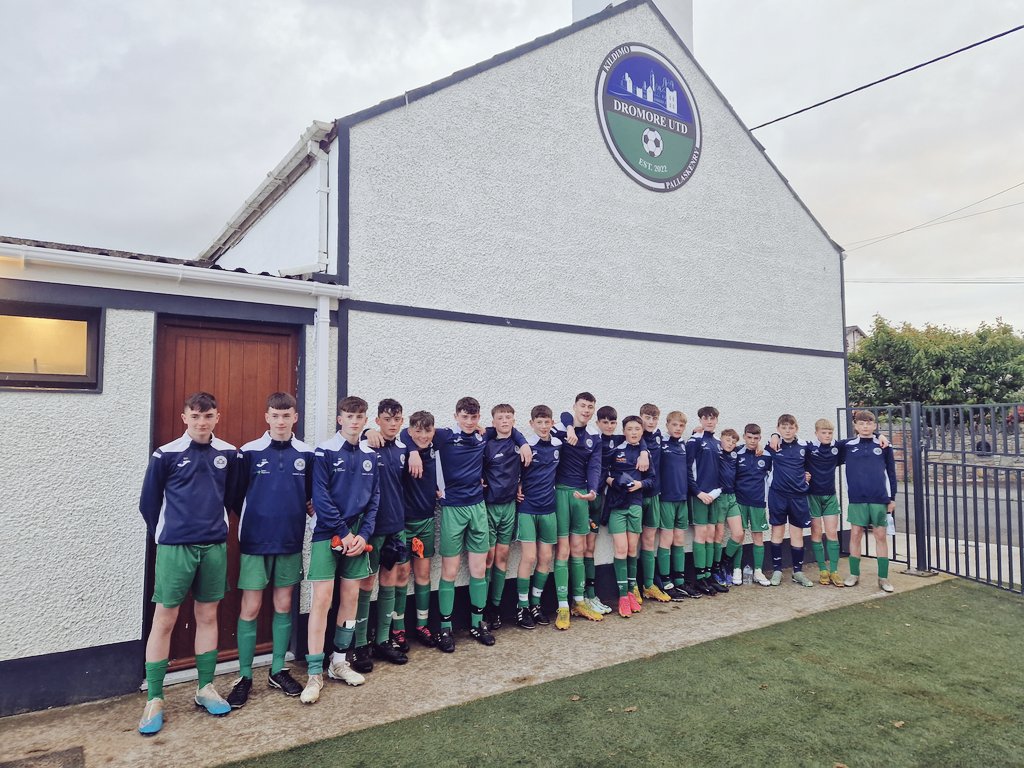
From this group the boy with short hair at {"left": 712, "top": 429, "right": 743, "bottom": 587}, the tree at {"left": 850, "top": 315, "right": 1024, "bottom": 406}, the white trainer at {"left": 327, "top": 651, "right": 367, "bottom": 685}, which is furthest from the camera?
the tree at {"left": 850, "top": 315, "right": 1024, "bottom": 406}

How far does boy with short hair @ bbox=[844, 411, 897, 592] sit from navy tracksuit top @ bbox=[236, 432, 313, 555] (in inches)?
228

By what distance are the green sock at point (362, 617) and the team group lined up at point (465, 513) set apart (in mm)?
14

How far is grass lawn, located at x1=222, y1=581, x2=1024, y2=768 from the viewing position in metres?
3.05

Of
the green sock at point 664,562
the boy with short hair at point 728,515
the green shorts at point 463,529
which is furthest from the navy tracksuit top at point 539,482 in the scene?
the boy with short hair at point 728,515

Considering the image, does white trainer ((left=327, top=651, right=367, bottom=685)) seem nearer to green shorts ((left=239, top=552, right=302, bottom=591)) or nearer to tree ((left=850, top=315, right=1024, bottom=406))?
green shorts ((left=239, top=552, right=302, bottom=591))

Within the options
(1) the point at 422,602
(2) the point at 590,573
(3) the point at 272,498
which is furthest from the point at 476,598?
(3) the point at 272,498

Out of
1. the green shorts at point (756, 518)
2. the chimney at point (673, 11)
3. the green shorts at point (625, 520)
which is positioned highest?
the chimney at point (673, 11)

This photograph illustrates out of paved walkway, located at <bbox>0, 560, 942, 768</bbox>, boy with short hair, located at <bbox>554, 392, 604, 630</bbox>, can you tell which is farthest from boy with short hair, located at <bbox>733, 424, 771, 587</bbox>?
boy with short hair, located at <bbox>554, 392, 604, 630</bbox>

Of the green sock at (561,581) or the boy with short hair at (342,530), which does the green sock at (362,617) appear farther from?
the green sock at (561,581)

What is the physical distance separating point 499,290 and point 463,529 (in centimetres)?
219

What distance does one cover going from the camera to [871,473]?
6.41 metres

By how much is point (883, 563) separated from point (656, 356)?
326 centimetres

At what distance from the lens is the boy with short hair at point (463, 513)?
477cm

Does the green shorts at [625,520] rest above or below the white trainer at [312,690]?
above
